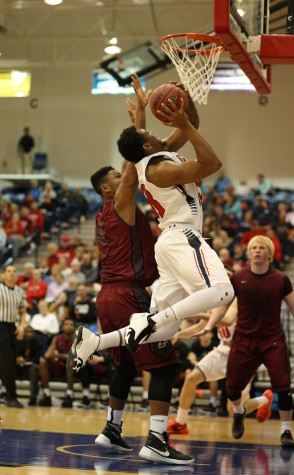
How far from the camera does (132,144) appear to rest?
636cm

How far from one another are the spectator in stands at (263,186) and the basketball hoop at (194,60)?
614 inches

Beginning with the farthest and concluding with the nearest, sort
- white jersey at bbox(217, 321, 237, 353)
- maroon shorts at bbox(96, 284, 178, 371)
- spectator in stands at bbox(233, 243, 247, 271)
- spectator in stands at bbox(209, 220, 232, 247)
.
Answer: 1. spectator in stands at bbox(209, 220, 232, 247)
2. spectator in stands at bbox(233, 243, 247, 271)
3. white jersey at bbox(217, 321, 237, 353)
4. maroon shorts at bbox(96, 284, 178, 371)

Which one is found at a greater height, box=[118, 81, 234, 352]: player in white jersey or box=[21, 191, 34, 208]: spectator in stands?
box=[21, 191, 34, 208]: spectator in stands

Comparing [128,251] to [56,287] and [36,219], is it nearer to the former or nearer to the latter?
[56,287]

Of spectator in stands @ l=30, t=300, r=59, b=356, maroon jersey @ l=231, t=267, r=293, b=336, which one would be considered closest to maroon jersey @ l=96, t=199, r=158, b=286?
maroon jersey @ l=231, t=267, r=293, b=336

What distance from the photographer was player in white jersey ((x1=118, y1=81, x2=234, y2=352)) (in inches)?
236

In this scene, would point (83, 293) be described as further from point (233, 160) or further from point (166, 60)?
point (233, 160)

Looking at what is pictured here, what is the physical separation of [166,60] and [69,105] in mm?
7801

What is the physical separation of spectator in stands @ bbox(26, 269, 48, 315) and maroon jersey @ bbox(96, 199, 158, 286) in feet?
34.9

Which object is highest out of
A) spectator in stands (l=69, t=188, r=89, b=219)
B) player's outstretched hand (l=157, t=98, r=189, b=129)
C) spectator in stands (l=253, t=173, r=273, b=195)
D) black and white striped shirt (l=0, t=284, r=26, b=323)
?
spectator in stands (l=253, t=173, r=273, b=195)

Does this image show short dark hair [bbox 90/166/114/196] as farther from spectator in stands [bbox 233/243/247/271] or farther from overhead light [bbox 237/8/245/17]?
spectator in stands [bbox 233/243/247/271]

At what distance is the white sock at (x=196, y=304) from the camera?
5.97 metres

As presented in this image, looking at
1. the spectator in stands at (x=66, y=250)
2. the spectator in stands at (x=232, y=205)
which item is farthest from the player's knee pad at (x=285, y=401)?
the spectator in stands at (x=232, y=205)

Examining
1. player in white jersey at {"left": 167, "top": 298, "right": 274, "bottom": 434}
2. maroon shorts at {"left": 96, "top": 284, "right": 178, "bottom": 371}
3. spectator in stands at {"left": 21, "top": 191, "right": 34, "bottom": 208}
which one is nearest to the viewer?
maroon shorts at {"left": 96, "top": 284, "right": 178, "bottom": 371}
